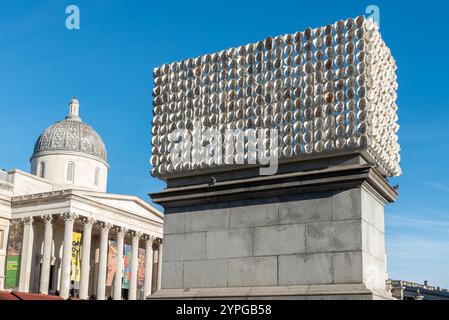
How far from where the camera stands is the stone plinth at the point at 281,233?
1751 centimetres

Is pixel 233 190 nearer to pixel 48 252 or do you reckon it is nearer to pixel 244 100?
pixel 244 100

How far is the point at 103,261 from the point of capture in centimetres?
7712

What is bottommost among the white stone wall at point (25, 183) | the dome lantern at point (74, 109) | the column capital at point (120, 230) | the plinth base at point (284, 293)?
the plinth base at point (284, 293)

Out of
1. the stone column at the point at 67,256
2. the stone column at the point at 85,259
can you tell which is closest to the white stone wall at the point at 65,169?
the stone column at the point at 85,259

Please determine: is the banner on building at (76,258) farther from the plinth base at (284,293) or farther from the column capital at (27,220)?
the plinth base at (284,293)

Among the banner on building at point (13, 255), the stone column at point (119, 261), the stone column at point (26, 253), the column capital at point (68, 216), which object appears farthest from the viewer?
the stone column at point (119, 261)

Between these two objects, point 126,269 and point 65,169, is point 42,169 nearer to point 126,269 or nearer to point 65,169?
point 65,169

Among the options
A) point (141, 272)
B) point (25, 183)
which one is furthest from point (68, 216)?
point (141, 272)

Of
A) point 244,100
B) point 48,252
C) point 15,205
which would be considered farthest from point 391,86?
point 15,205

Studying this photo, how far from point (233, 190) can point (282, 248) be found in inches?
90.0

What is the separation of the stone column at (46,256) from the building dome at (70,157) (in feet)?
48.1

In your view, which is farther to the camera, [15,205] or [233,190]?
[15,205]

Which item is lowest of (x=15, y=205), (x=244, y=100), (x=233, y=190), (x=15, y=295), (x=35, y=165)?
(x=15, y=295)

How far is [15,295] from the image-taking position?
1684cm
